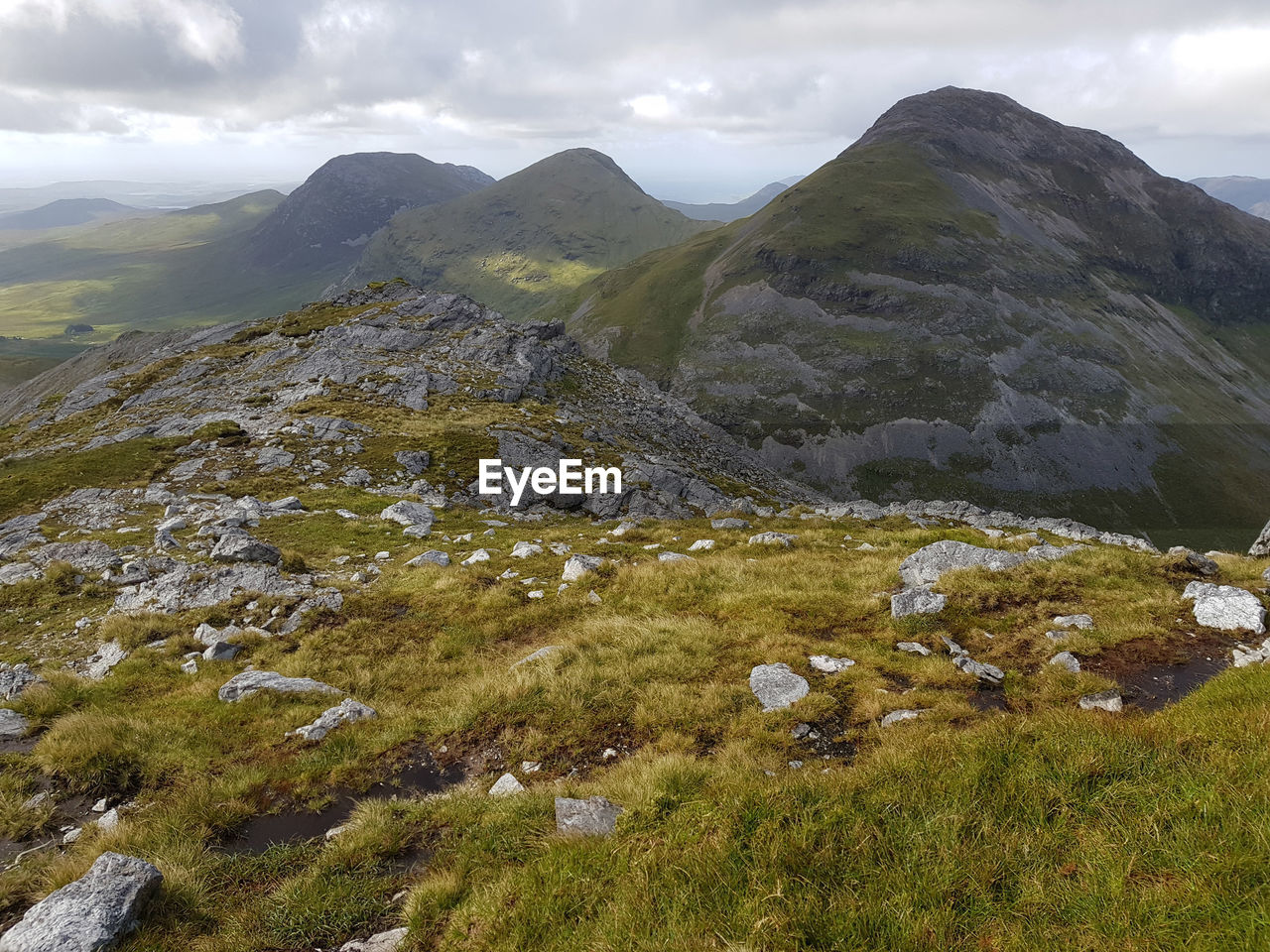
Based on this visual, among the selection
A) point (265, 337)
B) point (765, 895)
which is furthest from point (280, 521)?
point (265, 337)

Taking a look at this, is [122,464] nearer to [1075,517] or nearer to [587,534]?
[587,534]

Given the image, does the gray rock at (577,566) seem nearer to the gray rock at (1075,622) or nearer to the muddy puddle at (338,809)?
the muddy puddle at (338,809)

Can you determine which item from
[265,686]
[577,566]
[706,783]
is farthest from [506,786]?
[577,566]

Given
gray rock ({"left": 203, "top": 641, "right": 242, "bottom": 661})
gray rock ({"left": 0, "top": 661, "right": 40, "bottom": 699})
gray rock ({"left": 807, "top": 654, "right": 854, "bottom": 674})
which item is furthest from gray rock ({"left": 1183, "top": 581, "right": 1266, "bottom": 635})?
gray rock ({"left": 0, "top": 661, "right": 40, "bottom": 699})

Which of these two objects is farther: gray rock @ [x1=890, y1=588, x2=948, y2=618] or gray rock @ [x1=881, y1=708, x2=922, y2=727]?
gray rock @ [x1=890, y1=588, x2=948, y2=618]

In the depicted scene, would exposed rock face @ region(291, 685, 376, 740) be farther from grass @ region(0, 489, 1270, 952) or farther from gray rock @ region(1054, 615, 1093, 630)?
gray rock @ region(1054, 615, 1093, 630)

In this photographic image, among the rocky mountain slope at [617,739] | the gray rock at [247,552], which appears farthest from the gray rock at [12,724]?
the gray rock at [247,552]

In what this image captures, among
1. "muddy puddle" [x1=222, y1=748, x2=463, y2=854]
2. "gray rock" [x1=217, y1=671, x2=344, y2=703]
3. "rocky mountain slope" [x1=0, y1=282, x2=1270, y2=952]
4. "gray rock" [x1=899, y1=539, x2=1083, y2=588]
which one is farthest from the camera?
"gray rock" [x1=899, y1=539, x2=1083, y2=588]
